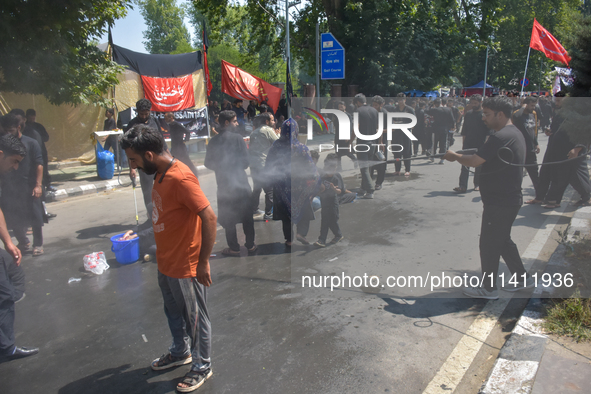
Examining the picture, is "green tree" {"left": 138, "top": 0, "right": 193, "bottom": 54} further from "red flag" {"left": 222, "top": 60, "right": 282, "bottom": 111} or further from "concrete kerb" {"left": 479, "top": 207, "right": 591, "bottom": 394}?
"concrete kerb" {"left": 479, "top": 207, "right": 591, "bottom": 394}

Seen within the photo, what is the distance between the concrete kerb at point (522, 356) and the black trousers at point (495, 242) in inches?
13.7

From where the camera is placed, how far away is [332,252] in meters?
5.25

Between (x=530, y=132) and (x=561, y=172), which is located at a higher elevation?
(x=530, y=132)

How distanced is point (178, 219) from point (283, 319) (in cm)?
145

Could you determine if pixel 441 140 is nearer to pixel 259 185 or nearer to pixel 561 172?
pixel 561 172

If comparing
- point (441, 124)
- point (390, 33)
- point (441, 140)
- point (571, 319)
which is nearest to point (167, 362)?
point (571, 319)

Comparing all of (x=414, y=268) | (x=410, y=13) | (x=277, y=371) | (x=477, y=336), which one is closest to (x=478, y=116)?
(x=414, y=268)

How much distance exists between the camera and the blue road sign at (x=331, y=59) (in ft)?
49.0

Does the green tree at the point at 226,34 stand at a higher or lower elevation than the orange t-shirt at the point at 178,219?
higher

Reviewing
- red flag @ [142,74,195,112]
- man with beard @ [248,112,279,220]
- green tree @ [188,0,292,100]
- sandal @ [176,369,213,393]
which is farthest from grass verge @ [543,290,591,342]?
green tree @ [188,0,292,100]

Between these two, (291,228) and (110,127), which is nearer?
(291,228)

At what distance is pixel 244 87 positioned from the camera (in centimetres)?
1380

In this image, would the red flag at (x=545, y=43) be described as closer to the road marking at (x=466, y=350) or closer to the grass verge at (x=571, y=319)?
the road marking at (x=466, y=350)

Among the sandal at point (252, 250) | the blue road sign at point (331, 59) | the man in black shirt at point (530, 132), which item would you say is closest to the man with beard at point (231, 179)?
the sandal at point (252, 250)
